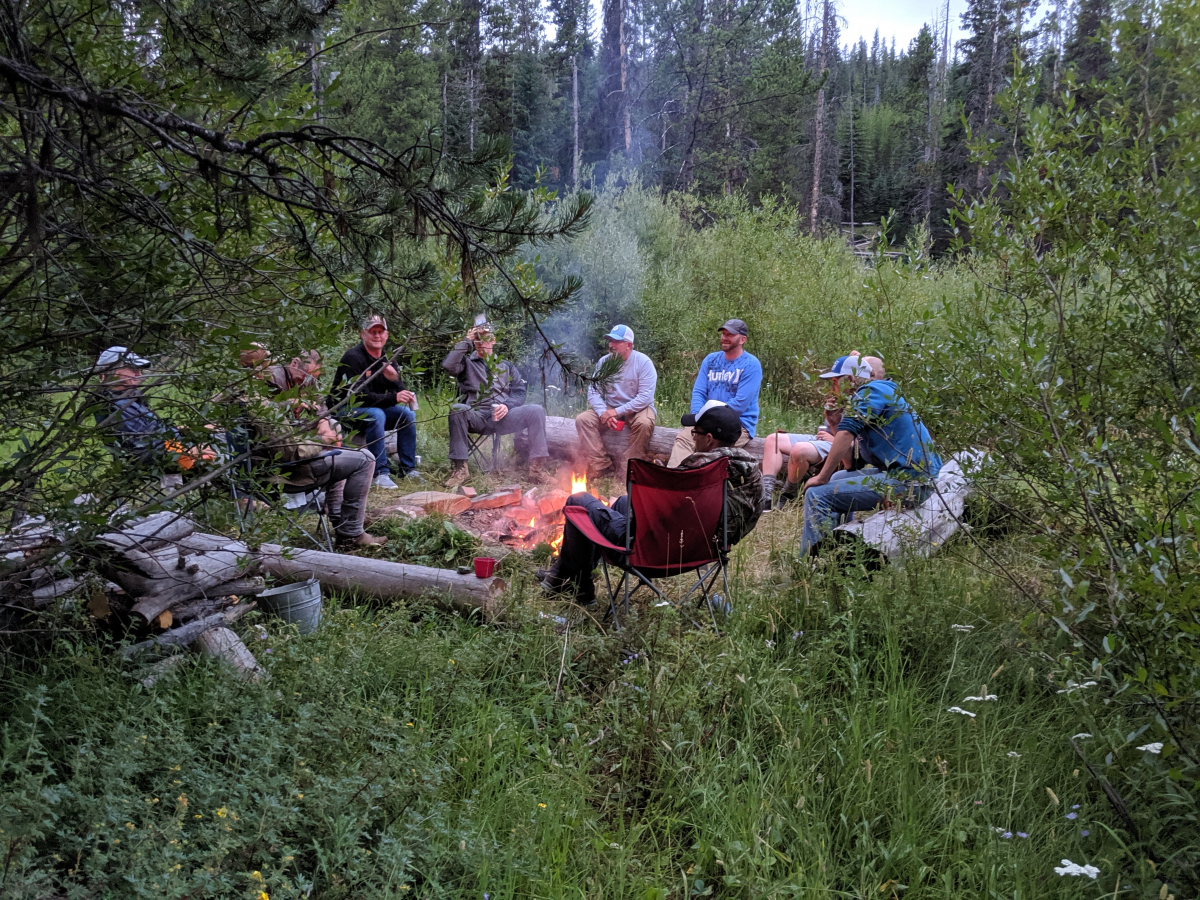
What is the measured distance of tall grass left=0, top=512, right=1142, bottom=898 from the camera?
7.11 ft

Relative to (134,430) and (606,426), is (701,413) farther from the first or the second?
(606,426)

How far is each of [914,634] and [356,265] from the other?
2807 mm

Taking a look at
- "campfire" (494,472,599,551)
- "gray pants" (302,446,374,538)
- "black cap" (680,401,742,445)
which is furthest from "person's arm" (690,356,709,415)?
"gray pants" (302,446,374,538)

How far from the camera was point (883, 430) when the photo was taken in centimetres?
462

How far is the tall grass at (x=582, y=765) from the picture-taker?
2.17m

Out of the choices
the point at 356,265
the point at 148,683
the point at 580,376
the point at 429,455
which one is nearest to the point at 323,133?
the point at 356,265

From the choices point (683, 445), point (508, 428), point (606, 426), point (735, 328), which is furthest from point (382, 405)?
point (735, 328)

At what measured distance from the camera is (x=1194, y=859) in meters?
2.16

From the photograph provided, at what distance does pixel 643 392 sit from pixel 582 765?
5.40 m

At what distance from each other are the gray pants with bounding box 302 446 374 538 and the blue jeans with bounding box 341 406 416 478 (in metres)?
1.09

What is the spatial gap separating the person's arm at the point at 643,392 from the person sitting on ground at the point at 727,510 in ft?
9.65

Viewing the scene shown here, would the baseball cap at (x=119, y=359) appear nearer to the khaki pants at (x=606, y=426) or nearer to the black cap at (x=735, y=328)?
the khaki pants at (x=606, y=426)

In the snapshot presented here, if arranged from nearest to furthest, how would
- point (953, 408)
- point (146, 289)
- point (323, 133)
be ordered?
point (323, 133) < point (146, 289) < point (953, 408)

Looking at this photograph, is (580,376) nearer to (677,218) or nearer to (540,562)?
(540,562)
